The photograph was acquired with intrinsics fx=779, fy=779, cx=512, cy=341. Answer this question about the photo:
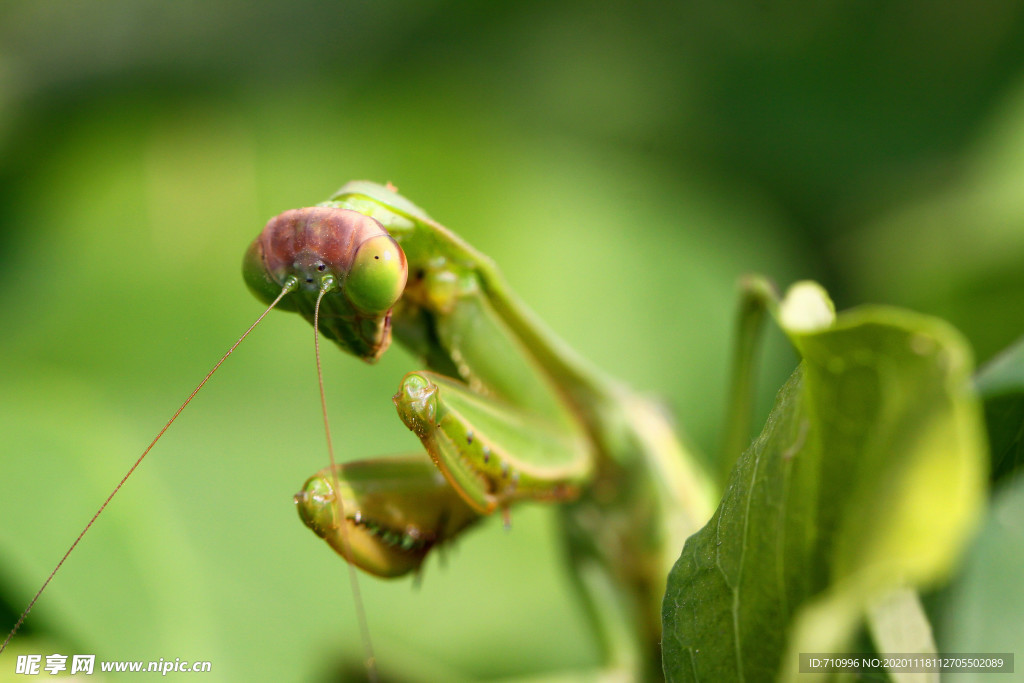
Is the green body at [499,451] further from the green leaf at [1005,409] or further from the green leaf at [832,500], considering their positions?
the green leaf at [1005,409]

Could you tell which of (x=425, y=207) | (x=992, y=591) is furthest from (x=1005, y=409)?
(x=425, y=207)

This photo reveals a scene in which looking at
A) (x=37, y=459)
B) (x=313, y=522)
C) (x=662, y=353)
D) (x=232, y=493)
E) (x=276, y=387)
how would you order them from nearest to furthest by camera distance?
(x=313, y=522) → (x=37, y=459) → (x=232, y=493) → (x=276, y=387) → (x=662, y=353)

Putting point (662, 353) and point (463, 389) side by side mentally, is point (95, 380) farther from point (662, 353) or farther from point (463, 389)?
point (662, 353)

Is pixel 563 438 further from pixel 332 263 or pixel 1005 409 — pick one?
pixel 1005 409

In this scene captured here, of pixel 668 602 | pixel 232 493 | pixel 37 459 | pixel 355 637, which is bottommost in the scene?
pixel 355 637

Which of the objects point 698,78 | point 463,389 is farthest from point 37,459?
point 698,78

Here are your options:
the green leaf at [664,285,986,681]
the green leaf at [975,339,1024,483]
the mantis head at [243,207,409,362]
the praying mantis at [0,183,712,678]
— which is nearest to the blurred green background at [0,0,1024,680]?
the praying mantis at [0,183,712,678]

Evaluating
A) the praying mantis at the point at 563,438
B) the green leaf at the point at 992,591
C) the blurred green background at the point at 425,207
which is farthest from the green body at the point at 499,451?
the green leaf at the point at 992,591
